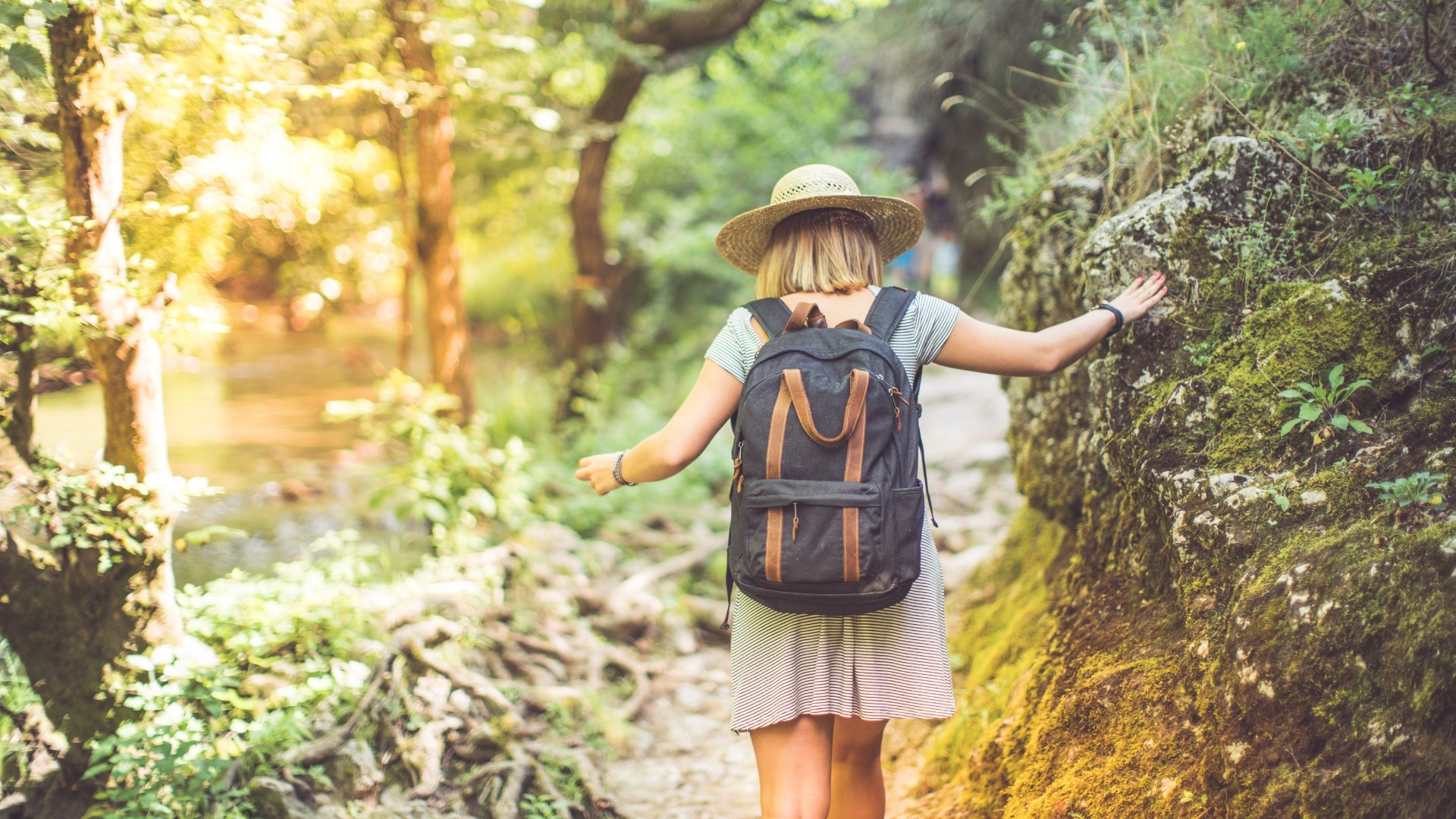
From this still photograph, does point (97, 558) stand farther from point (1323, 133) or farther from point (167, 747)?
point (1323, 133)

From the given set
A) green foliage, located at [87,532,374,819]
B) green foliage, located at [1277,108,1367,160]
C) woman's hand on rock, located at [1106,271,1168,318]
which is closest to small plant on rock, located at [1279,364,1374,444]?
woman's hand on rock, located at [1106,271,1168,318]

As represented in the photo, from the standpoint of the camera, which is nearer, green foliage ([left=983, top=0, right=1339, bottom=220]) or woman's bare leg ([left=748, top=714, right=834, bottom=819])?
woman's bare leg ([left=748, top=714, right=834, bottom=819])

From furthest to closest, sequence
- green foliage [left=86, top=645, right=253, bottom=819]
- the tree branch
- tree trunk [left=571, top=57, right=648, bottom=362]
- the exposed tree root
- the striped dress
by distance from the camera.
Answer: tree trunk [left=571, top=57, right=648, bottom=362]
the tree branch
the exposed tree root
green foliage [left=86, top=645, right=253, bottom=819]
the striped dress

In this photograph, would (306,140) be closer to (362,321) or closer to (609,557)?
(609,557)

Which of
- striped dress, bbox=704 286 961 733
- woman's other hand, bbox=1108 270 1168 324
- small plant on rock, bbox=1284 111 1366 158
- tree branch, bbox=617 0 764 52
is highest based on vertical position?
tree branch, bbox=617 0 764 52

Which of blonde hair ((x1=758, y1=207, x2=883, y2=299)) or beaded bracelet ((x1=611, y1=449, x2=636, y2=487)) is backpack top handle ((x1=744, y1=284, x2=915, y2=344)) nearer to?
blonde hair ((x1=758, y1=207, x2=883, y2=299))

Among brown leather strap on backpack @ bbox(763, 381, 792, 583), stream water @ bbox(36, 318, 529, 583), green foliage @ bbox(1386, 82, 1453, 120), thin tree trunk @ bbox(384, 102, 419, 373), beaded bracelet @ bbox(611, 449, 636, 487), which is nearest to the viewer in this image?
brown leather strap on backpack @ bbox(763, 381, 792, 583)

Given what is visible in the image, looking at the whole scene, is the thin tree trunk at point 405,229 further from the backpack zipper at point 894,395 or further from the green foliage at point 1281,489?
the green foliage at point 1281,489

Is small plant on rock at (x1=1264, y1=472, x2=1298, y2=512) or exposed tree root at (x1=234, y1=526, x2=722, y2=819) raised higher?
small plant on rock at (x1=1264, y1=472, x2=1298, y2=512)

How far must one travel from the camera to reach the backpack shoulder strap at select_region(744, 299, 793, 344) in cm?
219

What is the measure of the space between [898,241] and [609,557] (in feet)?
11.8

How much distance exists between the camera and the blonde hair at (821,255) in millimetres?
2297

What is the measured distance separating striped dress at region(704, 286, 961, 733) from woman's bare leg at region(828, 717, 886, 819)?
0.15 meters

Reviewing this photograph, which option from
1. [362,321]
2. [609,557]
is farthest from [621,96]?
[362,321]
